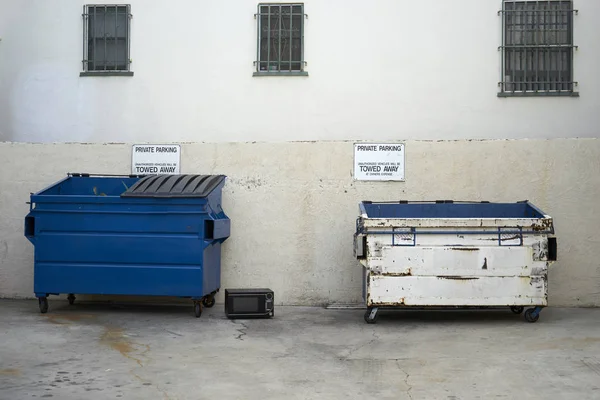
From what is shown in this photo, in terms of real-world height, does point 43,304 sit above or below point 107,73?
below

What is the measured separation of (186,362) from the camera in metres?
6.68

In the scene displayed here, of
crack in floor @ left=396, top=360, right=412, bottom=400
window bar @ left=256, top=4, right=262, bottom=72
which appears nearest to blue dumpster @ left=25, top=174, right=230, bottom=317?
crack in floor @ left=396, top=360, right=412, bottom=400

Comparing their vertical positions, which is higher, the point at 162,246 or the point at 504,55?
the point at 504,55

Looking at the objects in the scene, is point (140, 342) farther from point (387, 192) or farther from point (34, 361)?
point (387, 192)

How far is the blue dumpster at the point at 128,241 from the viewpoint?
907 cm

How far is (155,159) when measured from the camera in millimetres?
10695

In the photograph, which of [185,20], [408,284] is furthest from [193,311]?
[185,20]

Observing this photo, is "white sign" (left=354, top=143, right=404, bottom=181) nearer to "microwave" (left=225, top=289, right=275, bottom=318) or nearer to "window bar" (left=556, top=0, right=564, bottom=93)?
"microwave" (left=225, top=289, right=275, bottom=318)

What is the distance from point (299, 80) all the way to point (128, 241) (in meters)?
4.62

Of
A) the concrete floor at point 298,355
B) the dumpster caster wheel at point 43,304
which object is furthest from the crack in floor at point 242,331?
the dumpster caster wheel at point 43,304

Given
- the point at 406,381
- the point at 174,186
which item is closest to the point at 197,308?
the point at 174,186

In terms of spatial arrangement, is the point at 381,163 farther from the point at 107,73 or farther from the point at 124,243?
the point at 107,73

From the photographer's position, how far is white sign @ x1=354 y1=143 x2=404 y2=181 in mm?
10336

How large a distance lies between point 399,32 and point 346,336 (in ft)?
19.8
